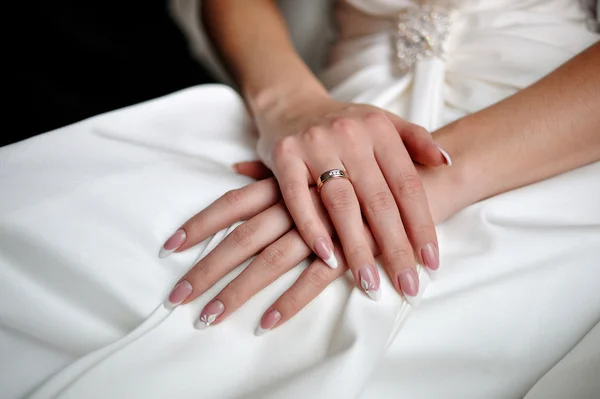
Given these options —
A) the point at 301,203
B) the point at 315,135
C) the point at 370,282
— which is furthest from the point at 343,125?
the point at 370,282

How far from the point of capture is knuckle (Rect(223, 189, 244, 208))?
2.42 ft

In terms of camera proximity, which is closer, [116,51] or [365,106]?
[365,106]

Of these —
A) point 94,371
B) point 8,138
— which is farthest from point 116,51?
point 94,371

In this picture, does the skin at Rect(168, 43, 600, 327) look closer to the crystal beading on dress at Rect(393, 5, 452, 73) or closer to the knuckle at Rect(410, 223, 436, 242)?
the knuckle at Rect(410, 223, 436, 242)

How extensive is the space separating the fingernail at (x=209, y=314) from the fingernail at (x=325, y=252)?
0.14 metres

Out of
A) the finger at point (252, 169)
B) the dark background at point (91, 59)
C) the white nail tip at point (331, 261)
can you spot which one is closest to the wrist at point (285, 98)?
the finger at point (252, 169)

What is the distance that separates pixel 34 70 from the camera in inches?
61.4

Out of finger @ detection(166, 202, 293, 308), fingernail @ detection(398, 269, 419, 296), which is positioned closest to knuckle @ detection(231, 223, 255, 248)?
finger @ detection(166, 202, 293, 308)

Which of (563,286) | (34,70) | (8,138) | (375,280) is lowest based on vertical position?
(563,286)

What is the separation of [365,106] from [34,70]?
118 centimetres

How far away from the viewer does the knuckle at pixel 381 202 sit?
27.6 inches

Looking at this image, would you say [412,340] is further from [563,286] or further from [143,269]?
[143,269]

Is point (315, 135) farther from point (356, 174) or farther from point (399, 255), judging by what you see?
point (399, 255)

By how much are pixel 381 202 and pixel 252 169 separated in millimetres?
246
